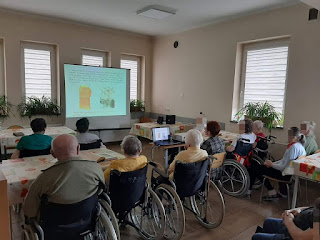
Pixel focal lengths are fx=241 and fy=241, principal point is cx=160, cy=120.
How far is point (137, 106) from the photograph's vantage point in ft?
21.9

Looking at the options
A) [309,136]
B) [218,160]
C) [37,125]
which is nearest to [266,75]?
[309,136]

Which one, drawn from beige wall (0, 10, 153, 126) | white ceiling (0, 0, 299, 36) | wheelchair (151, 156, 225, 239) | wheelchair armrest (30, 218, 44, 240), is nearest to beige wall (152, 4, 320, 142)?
white ceiling (0, 0, 299, 36)

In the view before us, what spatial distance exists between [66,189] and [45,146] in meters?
1.26

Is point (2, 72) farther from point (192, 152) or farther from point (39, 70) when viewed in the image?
point (192, 152)

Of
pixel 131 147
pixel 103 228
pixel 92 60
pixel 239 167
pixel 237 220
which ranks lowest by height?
pixel 237 220

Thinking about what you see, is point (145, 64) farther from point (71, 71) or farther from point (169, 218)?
point (169, 218)

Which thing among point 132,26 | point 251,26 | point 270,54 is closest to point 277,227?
point 270,54

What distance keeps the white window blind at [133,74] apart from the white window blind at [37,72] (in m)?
1.91

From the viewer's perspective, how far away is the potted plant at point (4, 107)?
189 inches

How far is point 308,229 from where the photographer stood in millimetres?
1319

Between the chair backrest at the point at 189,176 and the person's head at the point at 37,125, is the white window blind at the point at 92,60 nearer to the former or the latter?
the person's head at the point at 37,125

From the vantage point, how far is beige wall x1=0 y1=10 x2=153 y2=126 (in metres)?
4.83

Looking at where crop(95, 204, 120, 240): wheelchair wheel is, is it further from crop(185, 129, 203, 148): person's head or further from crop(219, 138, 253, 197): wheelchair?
crop(219, 138, 253, 197): wheelchair

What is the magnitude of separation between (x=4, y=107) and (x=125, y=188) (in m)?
4.22
